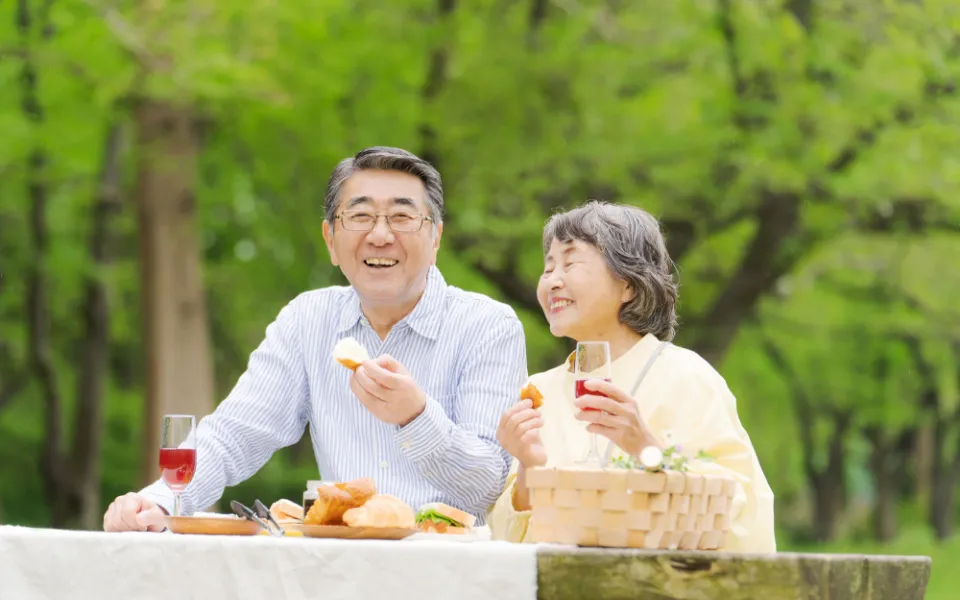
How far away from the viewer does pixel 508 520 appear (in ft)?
12.4

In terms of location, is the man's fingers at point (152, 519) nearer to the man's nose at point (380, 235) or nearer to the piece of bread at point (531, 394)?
the piece of bread at point (531, 394)

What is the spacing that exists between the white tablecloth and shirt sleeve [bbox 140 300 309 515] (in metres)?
1.08

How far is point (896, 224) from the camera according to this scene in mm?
14844

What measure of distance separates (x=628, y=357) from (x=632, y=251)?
31cm

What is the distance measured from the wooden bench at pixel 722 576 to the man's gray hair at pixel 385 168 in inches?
73.7

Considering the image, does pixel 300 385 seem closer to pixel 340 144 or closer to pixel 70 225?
pixel 340 144

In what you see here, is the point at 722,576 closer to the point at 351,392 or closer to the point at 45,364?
the point at 351,392

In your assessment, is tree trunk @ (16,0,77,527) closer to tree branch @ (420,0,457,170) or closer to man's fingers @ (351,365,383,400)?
tree branch @ (420,0,457,170)

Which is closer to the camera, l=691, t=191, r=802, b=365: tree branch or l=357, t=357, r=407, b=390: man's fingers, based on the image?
l=357, t=357, r=407, b=390: man's fingers

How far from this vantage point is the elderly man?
4285mm

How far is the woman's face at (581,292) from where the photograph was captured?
3898mm

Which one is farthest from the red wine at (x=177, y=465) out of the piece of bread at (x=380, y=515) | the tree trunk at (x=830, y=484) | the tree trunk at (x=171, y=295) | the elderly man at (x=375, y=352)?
the tree trunk at (x=830, y=484)

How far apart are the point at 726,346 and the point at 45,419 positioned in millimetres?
9749

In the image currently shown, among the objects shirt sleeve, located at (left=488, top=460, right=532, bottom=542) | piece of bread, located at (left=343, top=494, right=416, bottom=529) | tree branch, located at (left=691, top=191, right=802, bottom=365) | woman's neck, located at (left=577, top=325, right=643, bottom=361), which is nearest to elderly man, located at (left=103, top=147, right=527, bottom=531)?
shirt sleeve, located at (left=488, top=460, right=532, bottom=542)
